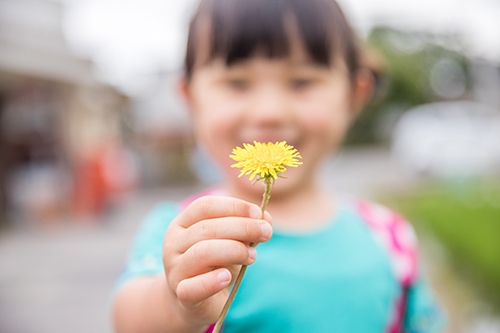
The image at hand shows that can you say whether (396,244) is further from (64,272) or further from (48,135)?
(48,135)

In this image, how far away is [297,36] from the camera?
43.4 inches

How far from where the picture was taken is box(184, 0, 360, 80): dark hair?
1.08 meters

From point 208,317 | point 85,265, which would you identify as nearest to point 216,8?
point 208,317

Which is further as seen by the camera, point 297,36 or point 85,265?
point 85,265

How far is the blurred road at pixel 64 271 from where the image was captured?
138 inches

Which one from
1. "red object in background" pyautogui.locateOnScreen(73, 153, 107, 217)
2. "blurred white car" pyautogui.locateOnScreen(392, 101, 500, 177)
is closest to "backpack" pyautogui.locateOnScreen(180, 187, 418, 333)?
"red object in background" pyautogui.locateOnScreen(73, 153, 107, 217)

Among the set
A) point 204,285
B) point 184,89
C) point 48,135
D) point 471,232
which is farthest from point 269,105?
point 48,135

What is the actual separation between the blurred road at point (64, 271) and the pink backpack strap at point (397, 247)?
269 centimetres

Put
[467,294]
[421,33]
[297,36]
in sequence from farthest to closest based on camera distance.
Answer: [421,33] < [467,294] < [297,36]

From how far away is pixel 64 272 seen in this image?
183 inches

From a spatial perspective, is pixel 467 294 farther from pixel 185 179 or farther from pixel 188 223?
pixel 185 179

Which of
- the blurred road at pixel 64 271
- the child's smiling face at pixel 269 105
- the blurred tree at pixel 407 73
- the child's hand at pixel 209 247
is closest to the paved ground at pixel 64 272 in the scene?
the blurred road at pixel 64 271

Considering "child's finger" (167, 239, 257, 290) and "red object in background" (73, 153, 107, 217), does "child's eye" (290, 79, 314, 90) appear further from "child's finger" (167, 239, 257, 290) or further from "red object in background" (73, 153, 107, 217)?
"red object in background" (73, 153, 107, 217)

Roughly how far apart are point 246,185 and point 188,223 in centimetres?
54
